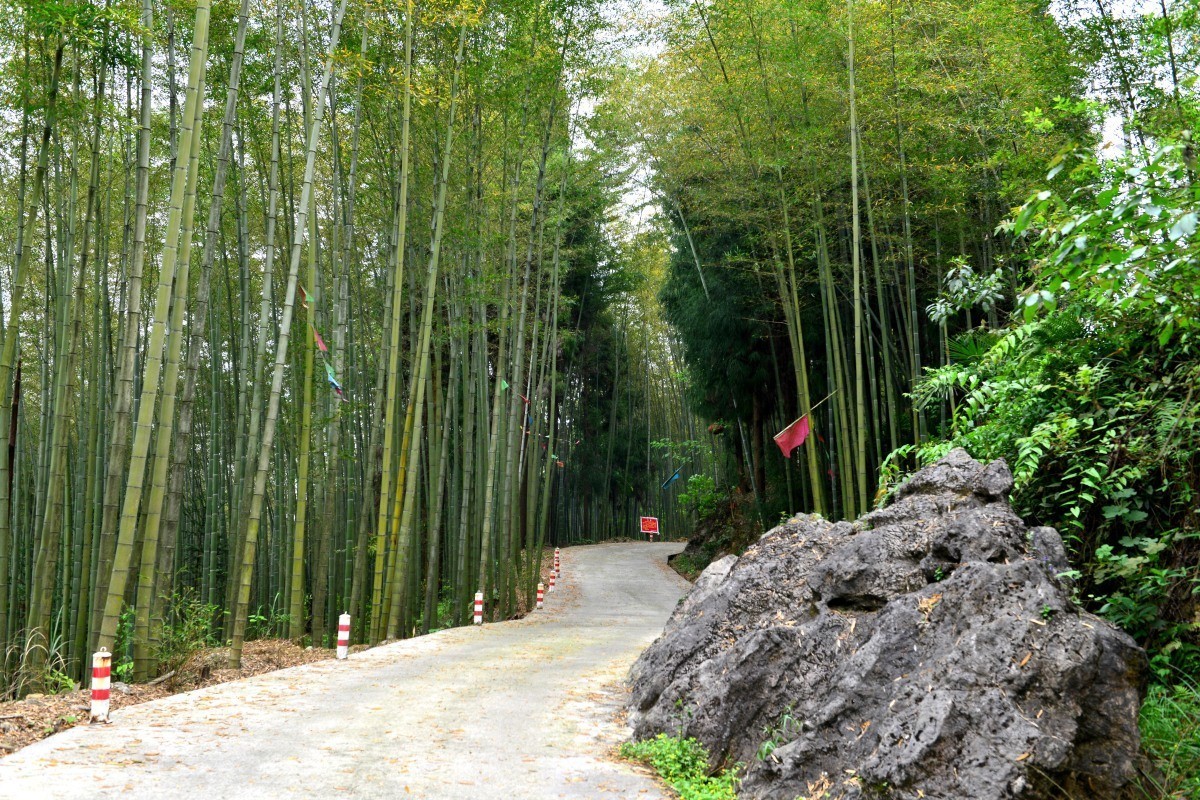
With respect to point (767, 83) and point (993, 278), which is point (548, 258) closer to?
point (767, 83)

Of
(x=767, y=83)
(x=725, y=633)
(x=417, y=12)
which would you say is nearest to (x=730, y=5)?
(x=767, y=83)

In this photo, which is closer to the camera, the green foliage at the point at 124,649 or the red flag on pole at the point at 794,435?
the green foliage at the point at 124,649

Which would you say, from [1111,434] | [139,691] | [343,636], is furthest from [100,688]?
[1111,434]

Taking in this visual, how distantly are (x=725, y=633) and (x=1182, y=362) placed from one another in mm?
2592

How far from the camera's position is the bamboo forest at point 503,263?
13.1 feet

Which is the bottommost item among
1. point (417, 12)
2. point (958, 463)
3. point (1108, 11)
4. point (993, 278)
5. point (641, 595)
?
point (641, 595)

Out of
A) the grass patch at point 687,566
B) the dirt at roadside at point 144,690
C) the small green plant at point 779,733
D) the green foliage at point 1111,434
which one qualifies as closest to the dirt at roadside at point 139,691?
the dirt at roadside at point 144,690

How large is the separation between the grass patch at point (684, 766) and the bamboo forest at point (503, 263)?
1.76m

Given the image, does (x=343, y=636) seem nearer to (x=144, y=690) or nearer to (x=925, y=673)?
(x=144, y=690)

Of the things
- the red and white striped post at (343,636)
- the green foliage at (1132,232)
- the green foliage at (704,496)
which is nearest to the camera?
the green foliage at (1132,232)

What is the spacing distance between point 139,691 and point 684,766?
362 centimetres

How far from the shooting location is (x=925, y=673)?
116 inches

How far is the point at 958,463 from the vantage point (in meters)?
4.18

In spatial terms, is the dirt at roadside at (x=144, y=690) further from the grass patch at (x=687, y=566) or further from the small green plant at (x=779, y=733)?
the grass patch at (x=687, y=566)
